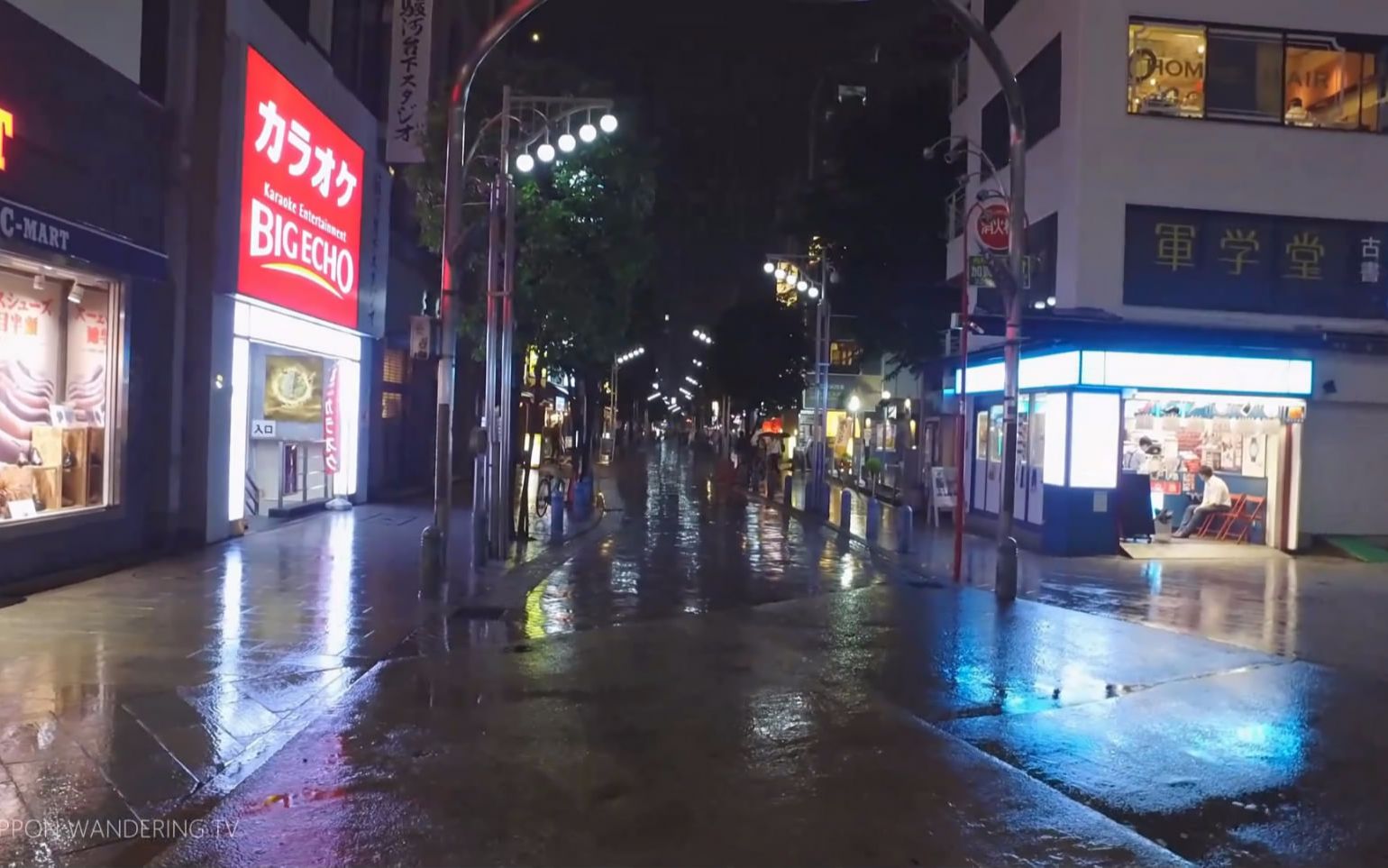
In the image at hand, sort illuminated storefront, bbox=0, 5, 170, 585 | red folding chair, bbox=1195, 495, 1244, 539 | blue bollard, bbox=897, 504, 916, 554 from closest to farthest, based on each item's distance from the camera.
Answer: illuminated storefront, bbox=0, 5, 170, 585 < blue bollard, bbox=897, 504, 916, 554 < red folding chair, bbox=1195, 495, 1244, 539

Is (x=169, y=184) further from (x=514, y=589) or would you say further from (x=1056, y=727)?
(x=1056, y=727)

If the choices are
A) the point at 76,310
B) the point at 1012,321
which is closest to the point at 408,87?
the point at 76,310

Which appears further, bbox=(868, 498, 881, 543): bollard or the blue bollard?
bbox=(868, 498, 881, 543): bollard

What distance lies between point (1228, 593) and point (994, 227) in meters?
6.19

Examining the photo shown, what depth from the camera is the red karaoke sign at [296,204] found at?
1708cm

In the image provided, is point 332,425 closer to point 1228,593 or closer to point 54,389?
point 54,389

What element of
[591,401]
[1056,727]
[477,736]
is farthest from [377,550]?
[591,401]

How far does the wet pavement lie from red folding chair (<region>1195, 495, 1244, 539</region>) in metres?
8.29

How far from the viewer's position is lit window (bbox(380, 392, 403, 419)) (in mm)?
25906

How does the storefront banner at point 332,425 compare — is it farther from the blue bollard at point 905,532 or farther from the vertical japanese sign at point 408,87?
the blue bollard at point 905,532

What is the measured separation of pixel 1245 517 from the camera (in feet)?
69.2

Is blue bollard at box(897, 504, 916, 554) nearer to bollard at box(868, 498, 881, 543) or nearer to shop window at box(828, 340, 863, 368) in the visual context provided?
bollard at box(868, 498, 881, 543)

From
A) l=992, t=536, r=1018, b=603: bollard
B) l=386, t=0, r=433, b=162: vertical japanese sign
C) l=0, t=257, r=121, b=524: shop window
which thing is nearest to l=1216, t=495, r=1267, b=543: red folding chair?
l=992, t=536, r=1018, b=603: bollard

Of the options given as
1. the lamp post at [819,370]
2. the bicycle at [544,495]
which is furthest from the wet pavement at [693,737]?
the lamp post at [819,370]
